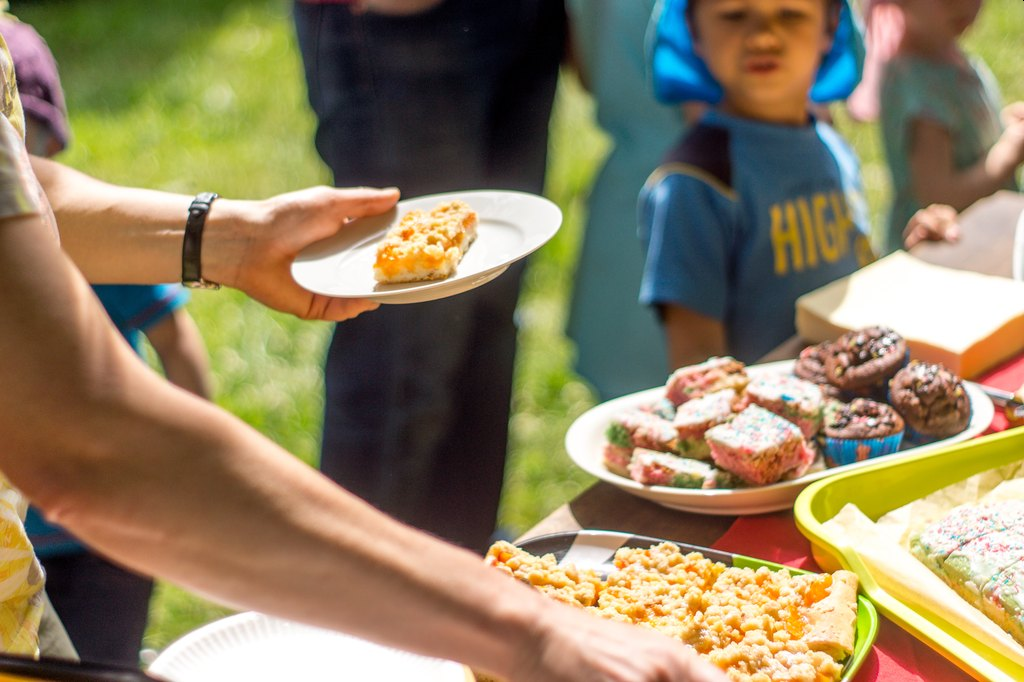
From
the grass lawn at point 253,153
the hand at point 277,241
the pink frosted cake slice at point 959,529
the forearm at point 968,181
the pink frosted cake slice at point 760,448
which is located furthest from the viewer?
the grass lawn at point 253,153

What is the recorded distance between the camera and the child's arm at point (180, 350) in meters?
1.90

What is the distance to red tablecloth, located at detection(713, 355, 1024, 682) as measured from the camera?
953mm

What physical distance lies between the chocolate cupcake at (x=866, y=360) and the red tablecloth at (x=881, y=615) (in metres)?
0.16

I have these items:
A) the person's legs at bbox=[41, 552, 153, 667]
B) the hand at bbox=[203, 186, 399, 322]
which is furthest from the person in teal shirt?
the person's legs at bbox=[41, 552, 153, 667]

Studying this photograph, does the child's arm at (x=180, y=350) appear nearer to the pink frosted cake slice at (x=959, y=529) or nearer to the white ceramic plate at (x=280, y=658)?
the white ceramic plate at (x=280, y=658)

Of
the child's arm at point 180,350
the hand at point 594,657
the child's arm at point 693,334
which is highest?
the hand at point 594,657

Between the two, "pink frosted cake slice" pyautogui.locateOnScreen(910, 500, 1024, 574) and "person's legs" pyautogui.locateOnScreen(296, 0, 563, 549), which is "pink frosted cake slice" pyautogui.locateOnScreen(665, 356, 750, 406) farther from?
"person's legs" pyautogui.locateOnScreen(296, 0, 563, 549)

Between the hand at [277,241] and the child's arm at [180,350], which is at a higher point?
the hand at [277,241]

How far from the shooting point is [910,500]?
1173 mm

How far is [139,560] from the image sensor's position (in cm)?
63

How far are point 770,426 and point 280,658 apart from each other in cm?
59

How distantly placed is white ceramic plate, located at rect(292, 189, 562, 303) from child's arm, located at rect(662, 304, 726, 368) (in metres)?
0.54

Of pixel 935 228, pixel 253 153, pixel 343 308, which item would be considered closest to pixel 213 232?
pixel 343 308

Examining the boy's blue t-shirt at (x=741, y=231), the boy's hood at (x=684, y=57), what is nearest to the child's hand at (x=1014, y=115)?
the boy's hood at (x=684, y=57)
